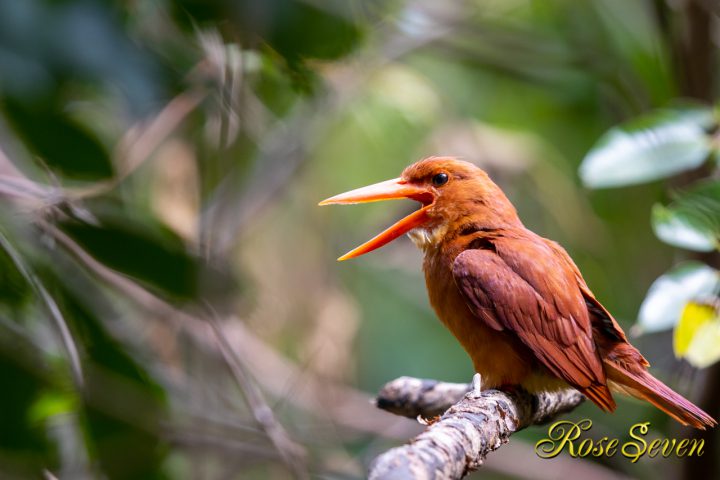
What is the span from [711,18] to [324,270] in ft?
6.83

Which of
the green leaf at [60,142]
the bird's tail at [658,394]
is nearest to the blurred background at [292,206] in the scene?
the green leaf at [60,142]

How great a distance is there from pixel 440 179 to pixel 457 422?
1245 mm

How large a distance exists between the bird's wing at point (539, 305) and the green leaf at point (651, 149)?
0.32 metres

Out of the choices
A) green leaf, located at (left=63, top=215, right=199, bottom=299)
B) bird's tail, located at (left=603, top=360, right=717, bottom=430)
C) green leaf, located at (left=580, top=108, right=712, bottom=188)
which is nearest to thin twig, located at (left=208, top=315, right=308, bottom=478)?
green leaf, located at (left=63, top=215, right=199, bottom=299)

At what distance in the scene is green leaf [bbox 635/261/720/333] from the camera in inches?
80.7

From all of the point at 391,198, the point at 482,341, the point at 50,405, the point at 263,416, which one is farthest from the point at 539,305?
the point at 50,405

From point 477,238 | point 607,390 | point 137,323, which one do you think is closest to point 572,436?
point 607,390

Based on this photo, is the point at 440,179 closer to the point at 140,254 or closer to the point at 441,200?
the point at 441,200

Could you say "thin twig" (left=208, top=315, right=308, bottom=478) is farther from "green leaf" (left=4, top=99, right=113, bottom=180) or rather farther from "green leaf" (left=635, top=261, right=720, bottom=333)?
"green leaf" (left=635, top=261, right=720, bottom=333)

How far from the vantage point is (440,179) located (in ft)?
9.23

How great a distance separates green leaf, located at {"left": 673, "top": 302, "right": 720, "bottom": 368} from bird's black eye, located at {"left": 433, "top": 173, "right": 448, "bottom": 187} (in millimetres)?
1017

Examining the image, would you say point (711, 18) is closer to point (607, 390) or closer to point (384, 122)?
point (384, 122)

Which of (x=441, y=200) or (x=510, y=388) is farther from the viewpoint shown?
(x=441, y=200)

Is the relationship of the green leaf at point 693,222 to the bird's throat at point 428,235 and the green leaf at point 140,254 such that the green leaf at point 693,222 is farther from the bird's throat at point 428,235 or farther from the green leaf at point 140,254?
the green leaf at point 140,254
